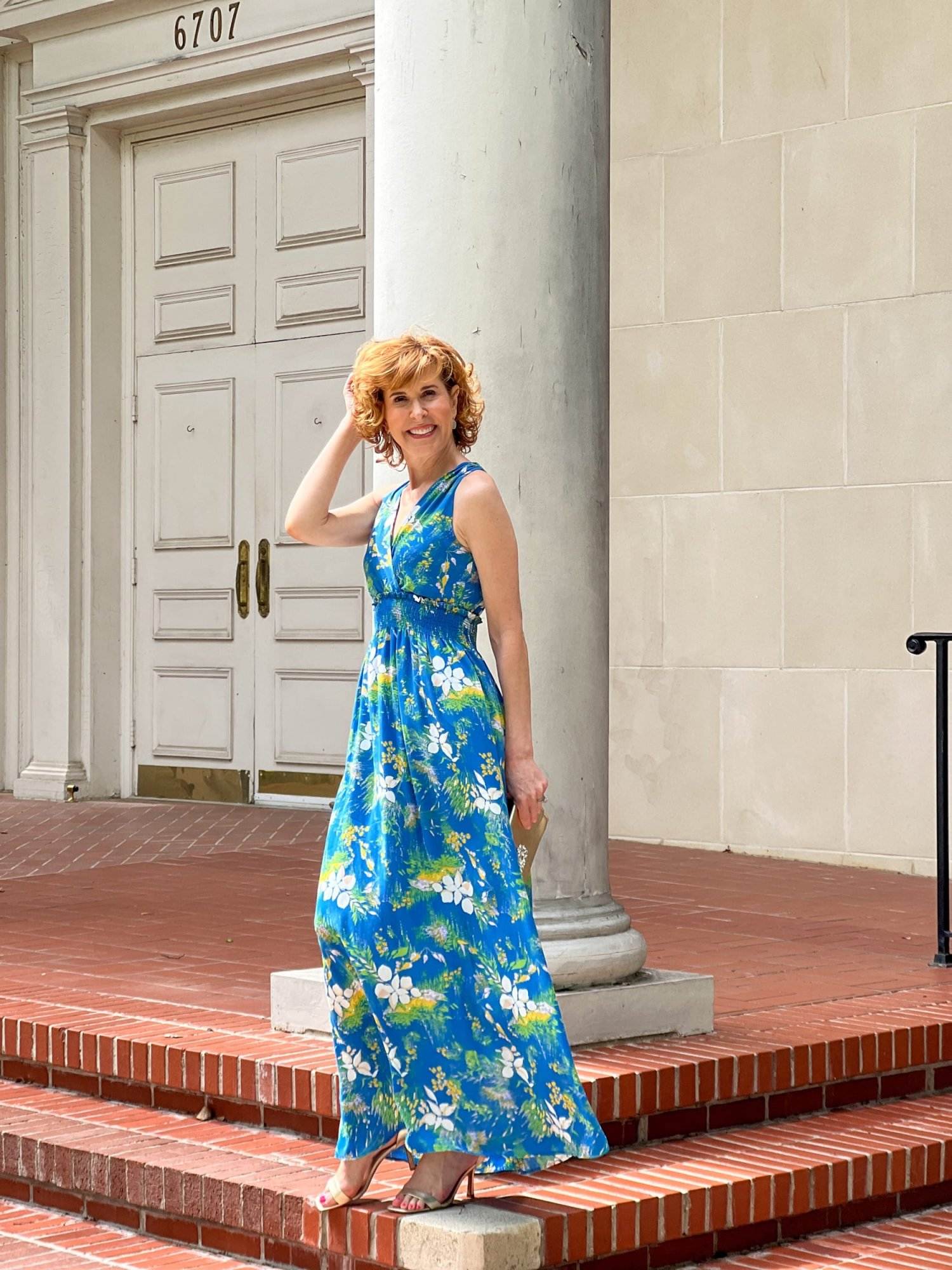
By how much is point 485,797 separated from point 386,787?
7.0 inches

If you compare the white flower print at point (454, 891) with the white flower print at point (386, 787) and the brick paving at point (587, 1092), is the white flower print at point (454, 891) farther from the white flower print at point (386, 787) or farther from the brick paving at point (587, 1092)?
the brick paving at point (587, 1092)

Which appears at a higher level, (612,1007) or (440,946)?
(440,946)

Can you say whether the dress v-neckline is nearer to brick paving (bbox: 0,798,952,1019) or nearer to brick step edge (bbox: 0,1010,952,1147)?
brick step edge (bbox: 0,1010,952,1147)

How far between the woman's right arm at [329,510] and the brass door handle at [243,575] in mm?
6072

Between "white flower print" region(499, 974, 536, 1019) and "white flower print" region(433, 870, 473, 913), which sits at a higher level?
"white flower print" region(433, 870, 473, 913)

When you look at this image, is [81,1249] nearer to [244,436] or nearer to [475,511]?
[475,511]

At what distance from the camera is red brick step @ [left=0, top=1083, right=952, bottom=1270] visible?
143 inches

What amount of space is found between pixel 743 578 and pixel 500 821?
450cm

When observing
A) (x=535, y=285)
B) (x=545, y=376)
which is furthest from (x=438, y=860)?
(x=535, y=285)

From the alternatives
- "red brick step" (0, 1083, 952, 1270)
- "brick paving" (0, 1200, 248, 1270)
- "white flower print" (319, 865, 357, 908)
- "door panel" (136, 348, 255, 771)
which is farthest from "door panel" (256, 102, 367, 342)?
"white flower print" (319, 865, 357, 908)

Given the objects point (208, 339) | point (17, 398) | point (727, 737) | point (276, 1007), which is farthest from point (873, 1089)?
point (17, 398)

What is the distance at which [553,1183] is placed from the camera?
12.3ft

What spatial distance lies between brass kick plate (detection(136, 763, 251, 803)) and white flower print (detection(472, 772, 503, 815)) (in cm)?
629

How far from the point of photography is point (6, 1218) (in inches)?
170
